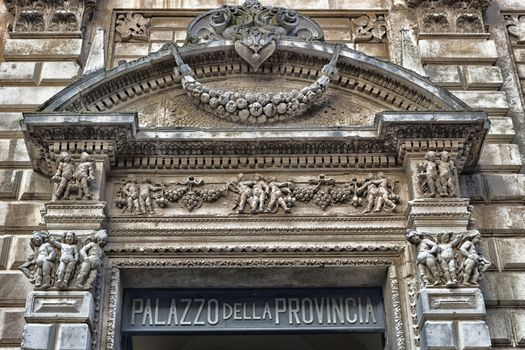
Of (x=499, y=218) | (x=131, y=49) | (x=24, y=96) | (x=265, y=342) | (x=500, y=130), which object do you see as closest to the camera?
(x=499, y=218)

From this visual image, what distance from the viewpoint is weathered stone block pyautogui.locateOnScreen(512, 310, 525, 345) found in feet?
27.8

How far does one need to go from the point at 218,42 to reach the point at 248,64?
43cm

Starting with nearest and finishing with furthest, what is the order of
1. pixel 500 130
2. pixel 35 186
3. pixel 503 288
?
pixel 503 288 < pixel 35 186 < pixel 500 130

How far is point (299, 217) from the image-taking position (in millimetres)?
8789

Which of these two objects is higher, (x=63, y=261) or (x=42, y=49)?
(x=42, y=49)

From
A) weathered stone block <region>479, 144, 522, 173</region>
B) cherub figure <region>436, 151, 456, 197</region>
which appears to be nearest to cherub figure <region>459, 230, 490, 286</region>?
cherub figure <region>436, 151, 456, 197</region>

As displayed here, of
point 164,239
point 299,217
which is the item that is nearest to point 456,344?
point 299,217

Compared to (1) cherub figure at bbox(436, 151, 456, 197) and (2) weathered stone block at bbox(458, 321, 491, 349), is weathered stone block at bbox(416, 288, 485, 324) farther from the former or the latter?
(1) cherub figure at bbox(436, 151, 456, 197)

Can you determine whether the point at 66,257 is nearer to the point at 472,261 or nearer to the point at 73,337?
the point at 73,337

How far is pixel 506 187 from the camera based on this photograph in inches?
370

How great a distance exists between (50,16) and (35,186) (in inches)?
96.5

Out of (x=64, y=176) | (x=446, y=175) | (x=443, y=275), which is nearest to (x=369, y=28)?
(x=446, y=175)

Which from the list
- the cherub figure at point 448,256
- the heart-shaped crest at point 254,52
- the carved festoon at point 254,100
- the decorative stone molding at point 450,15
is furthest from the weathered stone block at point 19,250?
the decorative stone molding at point 450,15

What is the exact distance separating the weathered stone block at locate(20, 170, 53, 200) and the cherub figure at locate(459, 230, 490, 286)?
439 centimetres
